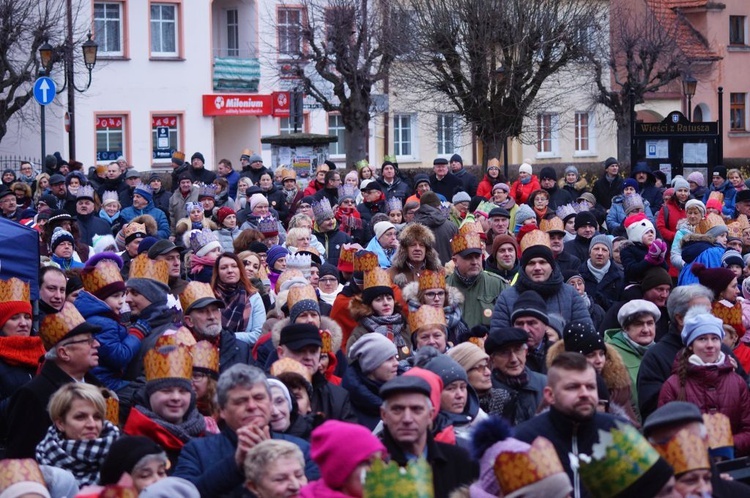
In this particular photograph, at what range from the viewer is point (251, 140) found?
141ft

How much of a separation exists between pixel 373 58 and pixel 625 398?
2624cm

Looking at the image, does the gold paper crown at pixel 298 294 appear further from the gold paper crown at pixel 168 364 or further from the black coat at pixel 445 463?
the black coat at pixel 445 463

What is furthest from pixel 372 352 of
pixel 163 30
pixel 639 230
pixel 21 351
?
pixel 163 30

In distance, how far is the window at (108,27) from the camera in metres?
39.6

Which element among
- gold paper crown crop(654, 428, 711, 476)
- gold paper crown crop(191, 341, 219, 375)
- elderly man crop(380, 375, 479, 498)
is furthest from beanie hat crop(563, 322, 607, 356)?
gold paper crown crop(654, 428, 711, 476)

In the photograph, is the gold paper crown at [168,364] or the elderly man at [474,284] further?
the elderly man at [474,284]

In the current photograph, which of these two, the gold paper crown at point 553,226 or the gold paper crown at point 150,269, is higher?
the gold paper crown at point 553,226

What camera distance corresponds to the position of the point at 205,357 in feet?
26.4

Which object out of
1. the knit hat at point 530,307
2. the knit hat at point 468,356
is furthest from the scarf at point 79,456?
the knit hat at point 530,307

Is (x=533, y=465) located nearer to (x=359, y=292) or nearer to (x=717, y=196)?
(x=359, y=292)

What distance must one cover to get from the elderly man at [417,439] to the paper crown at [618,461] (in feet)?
2.77

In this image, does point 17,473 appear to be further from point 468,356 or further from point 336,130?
point 336,130

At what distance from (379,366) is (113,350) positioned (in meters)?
1.76

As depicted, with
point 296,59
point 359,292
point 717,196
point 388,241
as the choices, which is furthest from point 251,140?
point 359,292
